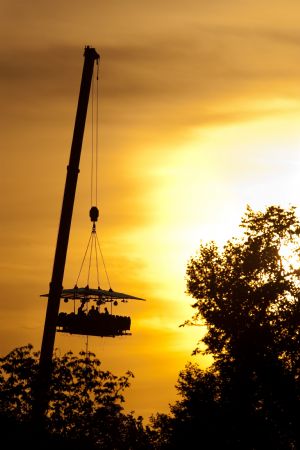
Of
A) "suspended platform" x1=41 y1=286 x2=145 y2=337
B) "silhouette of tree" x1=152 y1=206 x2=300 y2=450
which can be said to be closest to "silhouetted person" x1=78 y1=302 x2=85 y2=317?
"suspended platform" x1=41 y1=286 x2=145 y2=337

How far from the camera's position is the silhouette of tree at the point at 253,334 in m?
60.4

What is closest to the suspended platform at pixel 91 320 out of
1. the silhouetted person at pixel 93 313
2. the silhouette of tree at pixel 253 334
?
the silhouetted person at pixel 93 313

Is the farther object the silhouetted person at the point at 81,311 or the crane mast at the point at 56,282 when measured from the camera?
the silhouetted person at the point at 81,311

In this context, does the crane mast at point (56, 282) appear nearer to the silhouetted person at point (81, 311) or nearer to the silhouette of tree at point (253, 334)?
the silhouetted person at point (81, 311)

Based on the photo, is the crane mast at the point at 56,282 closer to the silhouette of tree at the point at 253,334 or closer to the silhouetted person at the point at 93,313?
the silhouetted person at the point at 93,313

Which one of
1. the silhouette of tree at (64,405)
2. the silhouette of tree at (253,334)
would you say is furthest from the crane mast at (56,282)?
the silhouette of tree at (253,334)

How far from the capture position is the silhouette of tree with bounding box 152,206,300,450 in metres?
60.4

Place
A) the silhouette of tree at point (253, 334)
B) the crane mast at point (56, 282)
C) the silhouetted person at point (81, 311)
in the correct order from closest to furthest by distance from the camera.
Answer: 1. the crane mast at point (56, 282)
2. the silhouetted person at point (81, 311)
3. the silhouette of tree at point (253, 334)

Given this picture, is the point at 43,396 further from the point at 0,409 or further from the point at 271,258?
the point at 271,258

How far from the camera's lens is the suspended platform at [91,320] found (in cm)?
4378

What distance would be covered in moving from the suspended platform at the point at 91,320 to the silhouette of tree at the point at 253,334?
17.1 metres

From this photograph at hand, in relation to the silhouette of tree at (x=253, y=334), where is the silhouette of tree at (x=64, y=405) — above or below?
below

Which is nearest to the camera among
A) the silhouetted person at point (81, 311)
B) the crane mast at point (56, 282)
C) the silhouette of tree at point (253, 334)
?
the crane mast at point (56, 282)

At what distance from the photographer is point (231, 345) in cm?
6116
